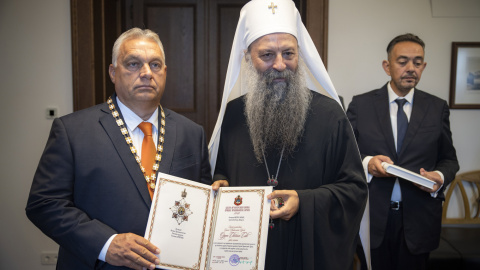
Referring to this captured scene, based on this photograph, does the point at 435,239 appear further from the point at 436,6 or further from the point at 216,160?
the point at 436,6

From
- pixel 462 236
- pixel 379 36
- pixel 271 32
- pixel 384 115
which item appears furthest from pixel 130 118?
pixel 462 236

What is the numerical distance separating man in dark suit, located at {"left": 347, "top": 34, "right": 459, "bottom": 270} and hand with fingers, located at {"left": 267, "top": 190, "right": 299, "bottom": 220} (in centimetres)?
111

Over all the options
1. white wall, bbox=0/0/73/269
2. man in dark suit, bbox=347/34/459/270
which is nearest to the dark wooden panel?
white wall, bbox=0/0/73/269

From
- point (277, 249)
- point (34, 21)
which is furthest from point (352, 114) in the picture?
point (34, 21)

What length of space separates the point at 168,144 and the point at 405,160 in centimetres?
178

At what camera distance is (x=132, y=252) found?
1.57 meters

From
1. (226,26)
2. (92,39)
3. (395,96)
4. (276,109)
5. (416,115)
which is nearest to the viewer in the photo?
(276,109)

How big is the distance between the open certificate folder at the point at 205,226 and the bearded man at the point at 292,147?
0.44 feet

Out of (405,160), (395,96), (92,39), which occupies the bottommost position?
(405,160)

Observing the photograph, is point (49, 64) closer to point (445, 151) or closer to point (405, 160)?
point (405, 160)

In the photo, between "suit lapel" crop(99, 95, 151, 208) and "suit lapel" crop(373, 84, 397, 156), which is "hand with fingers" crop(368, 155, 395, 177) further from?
"suit lapel" crop(99, 95, 151, 208)

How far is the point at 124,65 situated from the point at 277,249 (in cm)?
116

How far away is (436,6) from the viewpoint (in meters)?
3.80

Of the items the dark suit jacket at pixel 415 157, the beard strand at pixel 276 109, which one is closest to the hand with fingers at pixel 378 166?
the dark suit jacket at pixel 415 157
